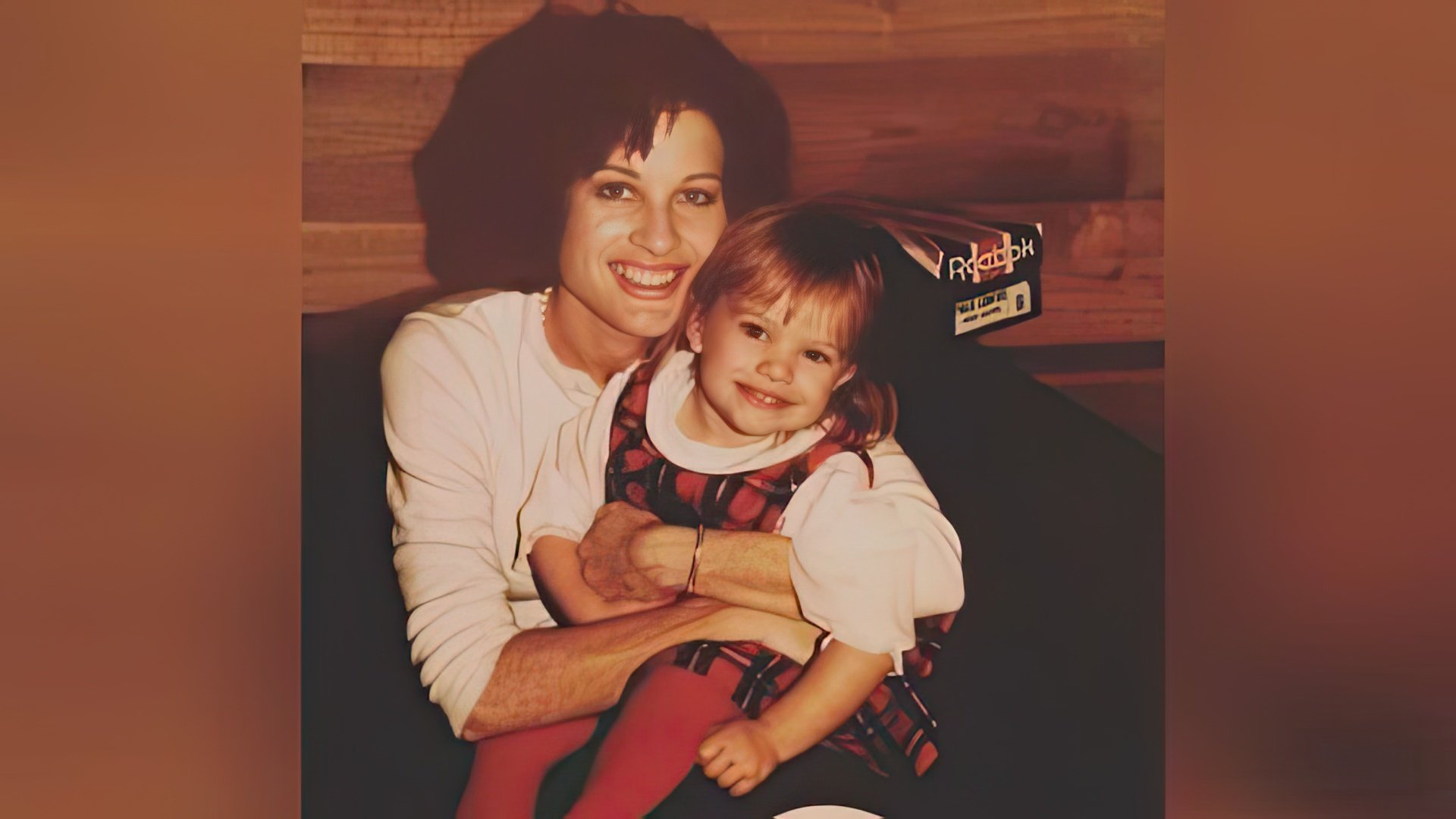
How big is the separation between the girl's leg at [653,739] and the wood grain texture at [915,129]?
77 centimetres

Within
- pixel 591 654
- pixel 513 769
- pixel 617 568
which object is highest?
pixel 617 568

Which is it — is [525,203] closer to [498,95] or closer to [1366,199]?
[498,95]

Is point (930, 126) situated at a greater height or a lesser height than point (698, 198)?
greater

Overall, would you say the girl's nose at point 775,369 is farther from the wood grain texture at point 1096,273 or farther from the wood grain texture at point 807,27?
the wood grain texture at point 807,27

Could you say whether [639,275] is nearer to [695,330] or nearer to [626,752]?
[695,330]

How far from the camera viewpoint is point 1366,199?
5.84ft

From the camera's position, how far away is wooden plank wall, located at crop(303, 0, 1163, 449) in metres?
1.67

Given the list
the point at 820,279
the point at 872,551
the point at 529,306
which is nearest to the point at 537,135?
the point at 529,306

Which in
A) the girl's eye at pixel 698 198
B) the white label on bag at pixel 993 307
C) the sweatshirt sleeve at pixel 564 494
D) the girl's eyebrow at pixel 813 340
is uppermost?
the girl's eye at pixel 698 198

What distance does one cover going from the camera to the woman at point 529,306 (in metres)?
1.65

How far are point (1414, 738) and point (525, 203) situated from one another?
1655 mm

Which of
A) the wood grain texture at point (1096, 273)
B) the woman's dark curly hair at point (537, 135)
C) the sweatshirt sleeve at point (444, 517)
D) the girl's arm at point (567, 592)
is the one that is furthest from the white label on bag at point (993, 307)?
the sweatshirt sleeve at point (444, 517)

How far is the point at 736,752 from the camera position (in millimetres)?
1662

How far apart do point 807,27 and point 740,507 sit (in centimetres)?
75
